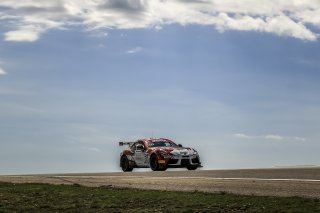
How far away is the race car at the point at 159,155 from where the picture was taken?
93.1 feet

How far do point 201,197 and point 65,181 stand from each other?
9.61m

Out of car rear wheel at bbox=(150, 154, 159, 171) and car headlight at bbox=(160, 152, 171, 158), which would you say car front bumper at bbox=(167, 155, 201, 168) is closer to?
car headlight at bbox=(160, 152, 171, 158)

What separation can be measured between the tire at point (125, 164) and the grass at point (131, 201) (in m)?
10.7

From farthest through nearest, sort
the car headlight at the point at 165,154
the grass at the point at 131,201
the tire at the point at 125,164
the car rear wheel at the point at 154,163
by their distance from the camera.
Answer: the tire at the point at 125,164, the car rear wheel at the point at 154,163, the car headlight at the point at 165,154, the grass at the point at 131,201

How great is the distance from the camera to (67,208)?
53.4 ft

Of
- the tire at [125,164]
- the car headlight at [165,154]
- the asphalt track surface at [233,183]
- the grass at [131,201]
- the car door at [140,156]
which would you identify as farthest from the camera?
the tire at [125,164]

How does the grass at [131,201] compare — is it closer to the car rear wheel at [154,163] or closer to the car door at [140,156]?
the car rear wheel at [154,163]

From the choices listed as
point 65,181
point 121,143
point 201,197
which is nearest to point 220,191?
point 201,197

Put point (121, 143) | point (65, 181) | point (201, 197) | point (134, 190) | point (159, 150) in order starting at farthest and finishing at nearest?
point (121, 143) → point (159, 150) → point (65, 181) → point (134, 190) → point (201, 197)

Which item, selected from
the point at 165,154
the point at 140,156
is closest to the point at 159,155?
the point at 165,154

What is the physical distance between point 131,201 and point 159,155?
478 inches

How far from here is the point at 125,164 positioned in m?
31.6

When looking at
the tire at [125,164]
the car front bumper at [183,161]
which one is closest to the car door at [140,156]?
the tire at [125,164]

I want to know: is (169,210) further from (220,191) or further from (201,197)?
(220,191)
